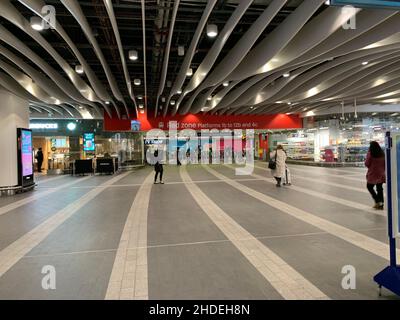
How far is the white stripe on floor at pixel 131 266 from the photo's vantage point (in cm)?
309

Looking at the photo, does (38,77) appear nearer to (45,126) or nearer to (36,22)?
(36,22)

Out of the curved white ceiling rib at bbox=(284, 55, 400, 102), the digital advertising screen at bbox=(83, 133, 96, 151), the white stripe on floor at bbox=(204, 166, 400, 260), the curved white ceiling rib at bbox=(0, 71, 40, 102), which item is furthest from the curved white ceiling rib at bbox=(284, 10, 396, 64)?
the digital advertising screen at bbox=(83, 133, 96, 151)

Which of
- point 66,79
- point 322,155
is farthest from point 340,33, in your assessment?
point 322,155

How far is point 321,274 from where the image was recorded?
3.41 metres

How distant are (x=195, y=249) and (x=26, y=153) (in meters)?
9.54

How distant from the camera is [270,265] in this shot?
3723 millimetres

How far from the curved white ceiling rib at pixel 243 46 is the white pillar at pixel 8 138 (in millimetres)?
6681

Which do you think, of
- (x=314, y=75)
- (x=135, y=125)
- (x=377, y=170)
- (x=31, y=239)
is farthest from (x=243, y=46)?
(x=135, y=125)

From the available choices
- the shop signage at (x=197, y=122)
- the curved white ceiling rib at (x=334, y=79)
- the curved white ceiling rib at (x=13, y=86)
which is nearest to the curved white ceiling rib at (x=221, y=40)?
the curved white ceiling rib at (x=334, y=79)

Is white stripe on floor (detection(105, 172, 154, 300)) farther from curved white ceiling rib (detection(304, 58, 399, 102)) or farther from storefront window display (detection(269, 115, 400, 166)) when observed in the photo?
storefront window display (detection(269, 115, 400, 166))

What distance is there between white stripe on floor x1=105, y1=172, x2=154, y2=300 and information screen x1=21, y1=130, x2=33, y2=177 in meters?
6.81

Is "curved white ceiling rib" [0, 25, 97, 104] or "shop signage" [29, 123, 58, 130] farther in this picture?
"shop signage" [29, 123, 58, 130]

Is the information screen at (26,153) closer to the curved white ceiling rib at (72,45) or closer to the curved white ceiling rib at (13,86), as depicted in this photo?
the curved white ceiling rib at (13,86)

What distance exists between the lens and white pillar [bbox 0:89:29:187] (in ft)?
34.0
